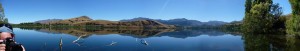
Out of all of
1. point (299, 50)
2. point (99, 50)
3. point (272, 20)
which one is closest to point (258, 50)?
point (299, 50)

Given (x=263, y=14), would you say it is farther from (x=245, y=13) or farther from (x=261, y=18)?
(x=245, y=13)

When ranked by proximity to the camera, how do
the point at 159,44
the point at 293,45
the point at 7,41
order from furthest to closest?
the point at 159,44 < the point at 293,45 < the point at 7,41

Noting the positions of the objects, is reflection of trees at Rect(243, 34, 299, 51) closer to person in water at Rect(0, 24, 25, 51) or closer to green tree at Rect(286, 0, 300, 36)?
green tree at Rect(286, 0, 300, 36)

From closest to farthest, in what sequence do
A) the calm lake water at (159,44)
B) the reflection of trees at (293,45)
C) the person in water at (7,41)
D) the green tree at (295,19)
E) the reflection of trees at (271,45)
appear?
the person in water at (7,41) < the reflection of trees at (293,45) < the reflection of trees at (271,45) < the calm lake water at (159,44) < the green tree at (295,19)

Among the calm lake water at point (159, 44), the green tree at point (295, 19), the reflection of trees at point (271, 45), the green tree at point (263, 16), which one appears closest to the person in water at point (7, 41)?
the calm lake water at point (159, 44)

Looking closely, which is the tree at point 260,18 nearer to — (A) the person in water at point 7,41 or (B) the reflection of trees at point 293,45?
(B) the reflection of trees at point 293,45

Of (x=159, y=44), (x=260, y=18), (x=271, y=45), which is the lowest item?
(x=159, y=44)

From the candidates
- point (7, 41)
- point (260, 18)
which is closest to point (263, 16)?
point (260, 18)

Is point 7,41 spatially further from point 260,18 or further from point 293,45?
point 260,18

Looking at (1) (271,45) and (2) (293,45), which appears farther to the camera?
(1) (271,45)
